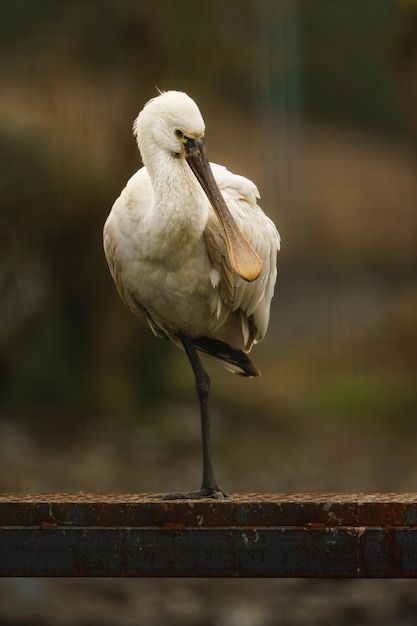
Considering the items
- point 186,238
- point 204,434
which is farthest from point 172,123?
point 204,434

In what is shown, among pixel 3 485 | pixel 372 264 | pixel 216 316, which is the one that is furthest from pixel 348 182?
pixel 216 316

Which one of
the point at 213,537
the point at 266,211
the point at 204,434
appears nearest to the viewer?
the point at 213,537

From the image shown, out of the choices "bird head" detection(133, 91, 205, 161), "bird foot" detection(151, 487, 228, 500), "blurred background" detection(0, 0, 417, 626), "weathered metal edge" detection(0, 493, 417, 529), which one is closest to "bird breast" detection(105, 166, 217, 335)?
"bird head" detection(133, 91, 205, 161)

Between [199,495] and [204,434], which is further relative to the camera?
[204,434]

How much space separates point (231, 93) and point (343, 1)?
4.18 ft

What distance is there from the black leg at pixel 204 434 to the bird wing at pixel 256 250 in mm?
148

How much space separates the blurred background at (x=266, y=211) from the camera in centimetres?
925

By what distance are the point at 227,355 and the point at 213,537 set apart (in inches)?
62.5

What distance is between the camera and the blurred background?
364 inches

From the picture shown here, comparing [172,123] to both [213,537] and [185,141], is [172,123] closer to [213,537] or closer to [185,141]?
[185,141]

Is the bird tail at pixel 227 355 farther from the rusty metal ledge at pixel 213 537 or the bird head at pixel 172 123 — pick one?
the rusty metal ledge at pixel 213 537

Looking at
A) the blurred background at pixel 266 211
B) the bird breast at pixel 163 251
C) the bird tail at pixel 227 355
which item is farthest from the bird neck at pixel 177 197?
the blurred background at pixel 266 211

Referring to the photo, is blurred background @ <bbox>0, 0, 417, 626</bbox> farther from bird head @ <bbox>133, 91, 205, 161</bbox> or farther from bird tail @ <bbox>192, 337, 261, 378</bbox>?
bird head @ <bbox>133, 91, 205, 161</bbox>

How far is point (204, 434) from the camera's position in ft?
15.2
